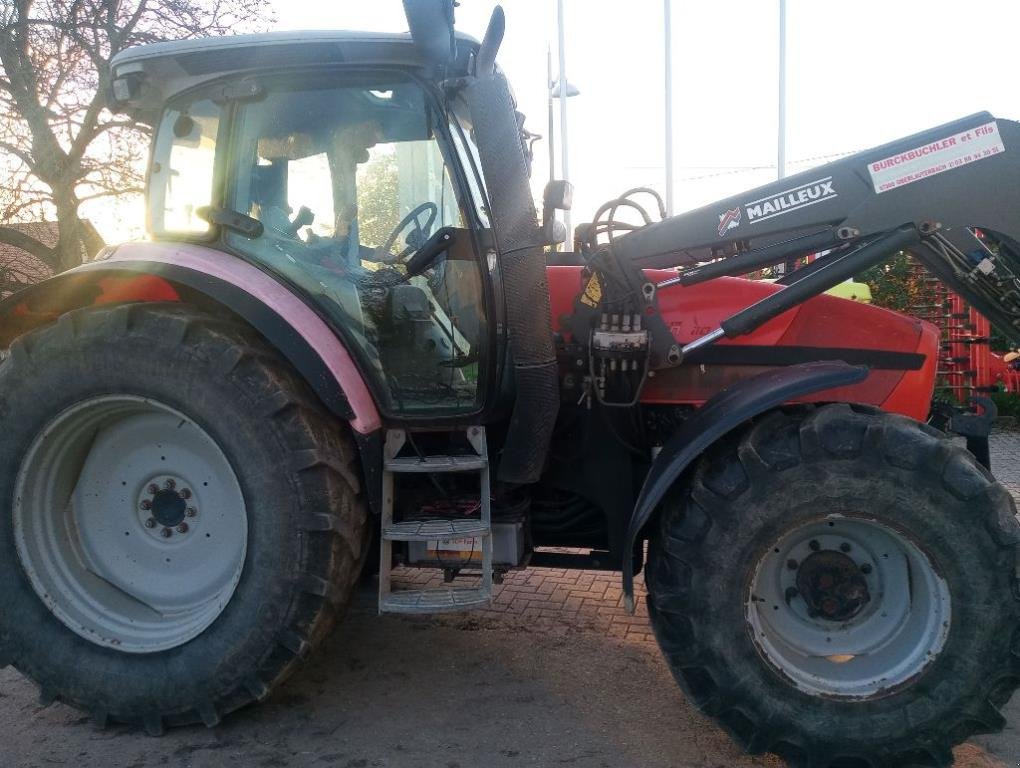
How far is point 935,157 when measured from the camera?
2934 millimetres

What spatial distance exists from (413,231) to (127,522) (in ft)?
5.46

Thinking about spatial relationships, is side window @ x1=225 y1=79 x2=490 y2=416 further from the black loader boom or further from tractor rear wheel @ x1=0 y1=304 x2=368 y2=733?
the black loader boom

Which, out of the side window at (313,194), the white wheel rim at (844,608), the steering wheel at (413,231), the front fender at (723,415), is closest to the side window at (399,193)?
the steering wheel at (413,231)

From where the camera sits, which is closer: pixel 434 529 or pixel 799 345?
pixel 434 529

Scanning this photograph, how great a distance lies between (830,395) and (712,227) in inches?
30.9

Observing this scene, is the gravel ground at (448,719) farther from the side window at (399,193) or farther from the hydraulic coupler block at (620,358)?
the side window at (399,193)

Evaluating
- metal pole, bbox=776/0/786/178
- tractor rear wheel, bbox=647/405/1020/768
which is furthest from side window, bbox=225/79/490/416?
metal pole, bbox=776/0/786/178

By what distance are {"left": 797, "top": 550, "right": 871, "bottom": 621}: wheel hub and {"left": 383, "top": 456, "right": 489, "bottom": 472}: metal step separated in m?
1.23

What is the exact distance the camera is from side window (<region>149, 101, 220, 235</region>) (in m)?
3.33

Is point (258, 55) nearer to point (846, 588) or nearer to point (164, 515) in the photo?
point (164, 515)

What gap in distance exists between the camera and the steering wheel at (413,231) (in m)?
3.20

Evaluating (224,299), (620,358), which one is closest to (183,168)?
(224,299)

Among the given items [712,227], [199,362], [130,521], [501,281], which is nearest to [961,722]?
[712,227]

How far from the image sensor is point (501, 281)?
3154 mm
